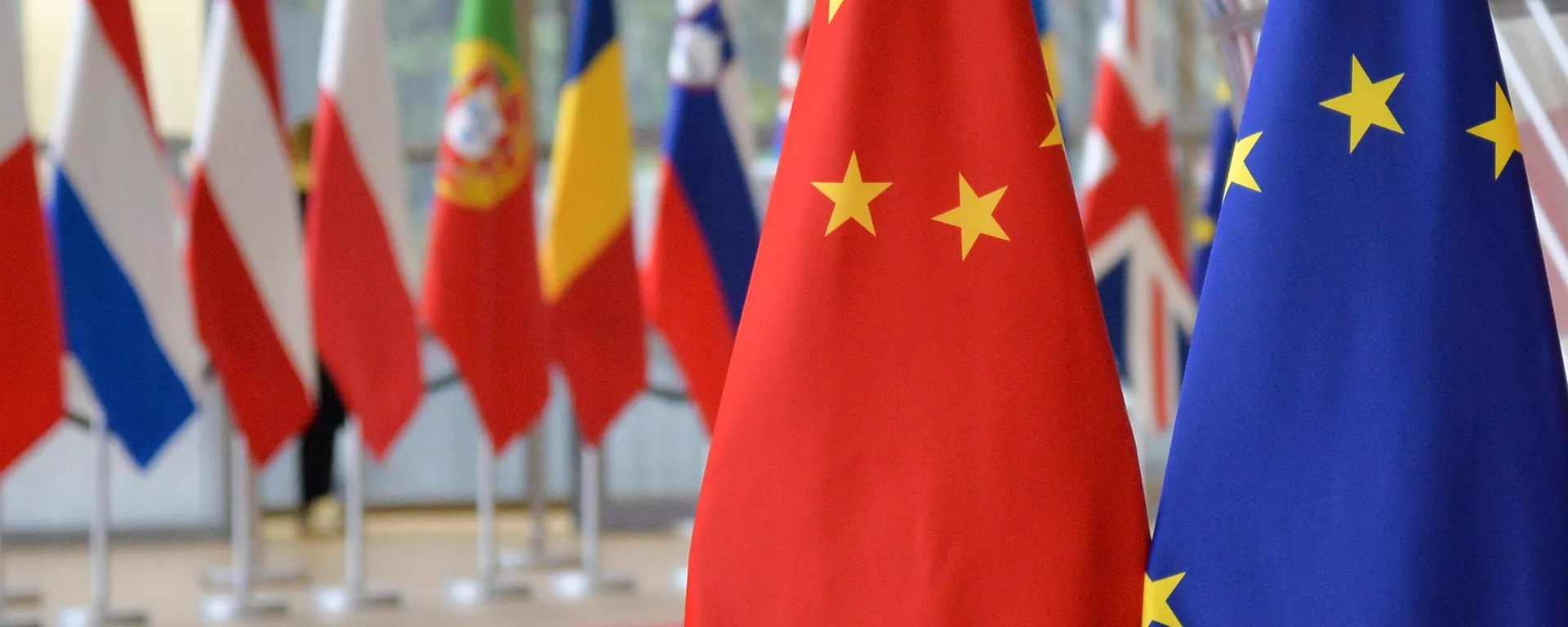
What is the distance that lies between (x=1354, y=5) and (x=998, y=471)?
38 cm

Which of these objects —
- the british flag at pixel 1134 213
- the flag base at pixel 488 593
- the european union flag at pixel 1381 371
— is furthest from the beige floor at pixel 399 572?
the european union flag at pixel 1381 371

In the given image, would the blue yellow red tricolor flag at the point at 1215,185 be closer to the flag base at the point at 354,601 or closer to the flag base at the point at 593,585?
the flag base at the point at 593,585

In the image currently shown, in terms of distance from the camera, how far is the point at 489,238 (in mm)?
4207

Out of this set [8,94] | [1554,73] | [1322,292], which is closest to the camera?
[1322,292]

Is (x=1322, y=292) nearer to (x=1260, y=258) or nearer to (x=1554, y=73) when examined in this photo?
(x=1260, y=258)

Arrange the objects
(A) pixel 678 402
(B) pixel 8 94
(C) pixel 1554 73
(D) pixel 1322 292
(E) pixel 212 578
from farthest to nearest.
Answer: (A) pixel 678 402 < (E) pixel 212 578 < (B) pixel 8 94 < (C) pixel 1554 73 < (D) pixel 1322 292

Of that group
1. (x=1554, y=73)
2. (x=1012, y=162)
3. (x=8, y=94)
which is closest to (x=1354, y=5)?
(x=1012, y=162)

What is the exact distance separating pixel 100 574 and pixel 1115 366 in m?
3.47

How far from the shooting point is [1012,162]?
3.48ft

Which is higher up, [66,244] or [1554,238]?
[66,244]

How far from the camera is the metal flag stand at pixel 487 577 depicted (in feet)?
14.1

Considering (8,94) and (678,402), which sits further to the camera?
(678,402)

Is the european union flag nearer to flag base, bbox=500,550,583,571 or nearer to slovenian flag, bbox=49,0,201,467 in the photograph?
slovenian flag, bbox=49,0,201,467

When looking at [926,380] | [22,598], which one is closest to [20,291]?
[22,598]
